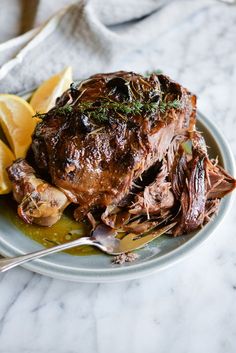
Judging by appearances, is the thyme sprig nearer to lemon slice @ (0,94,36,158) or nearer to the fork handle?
lemon slice @ (0,94,36,158)

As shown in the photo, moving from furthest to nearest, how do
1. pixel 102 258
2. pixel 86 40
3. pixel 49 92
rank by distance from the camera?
pixel 86 40, pixel 49 92, pixel 102 258

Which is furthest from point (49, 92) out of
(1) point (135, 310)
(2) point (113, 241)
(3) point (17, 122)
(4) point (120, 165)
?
(1) point (135, 310)

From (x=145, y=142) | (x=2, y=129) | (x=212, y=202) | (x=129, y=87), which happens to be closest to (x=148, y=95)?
(x=129, y=87)

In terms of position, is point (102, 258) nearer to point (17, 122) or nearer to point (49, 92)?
point (17, 122)

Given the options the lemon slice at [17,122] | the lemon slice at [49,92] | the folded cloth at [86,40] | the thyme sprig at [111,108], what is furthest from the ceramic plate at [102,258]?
the folded cloth at [86,40]

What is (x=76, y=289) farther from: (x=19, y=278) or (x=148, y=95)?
(x=148, y=95)

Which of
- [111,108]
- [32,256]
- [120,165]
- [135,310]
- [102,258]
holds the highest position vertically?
[111,108]

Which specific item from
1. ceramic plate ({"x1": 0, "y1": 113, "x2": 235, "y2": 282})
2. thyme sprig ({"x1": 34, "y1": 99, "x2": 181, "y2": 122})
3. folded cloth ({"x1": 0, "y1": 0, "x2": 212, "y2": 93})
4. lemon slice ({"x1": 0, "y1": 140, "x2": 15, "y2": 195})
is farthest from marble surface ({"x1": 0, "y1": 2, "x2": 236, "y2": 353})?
folded cloth ({"x1": 0, "y1": 0, "x2": 212, "y2": 93})

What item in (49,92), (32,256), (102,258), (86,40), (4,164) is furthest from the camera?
(86,40)
